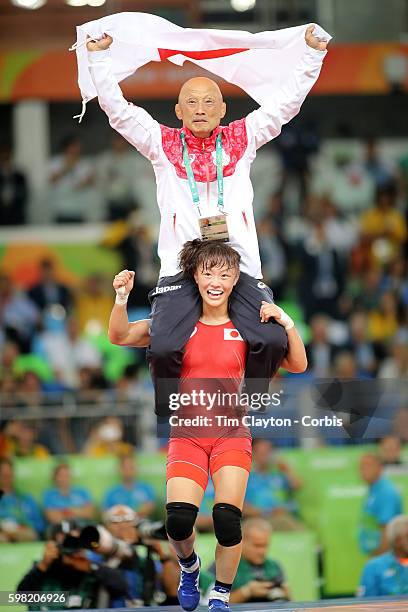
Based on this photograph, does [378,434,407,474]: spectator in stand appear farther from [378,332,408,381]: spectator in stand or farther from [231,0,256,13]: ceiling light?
[231,0,256,13]: ceiling light

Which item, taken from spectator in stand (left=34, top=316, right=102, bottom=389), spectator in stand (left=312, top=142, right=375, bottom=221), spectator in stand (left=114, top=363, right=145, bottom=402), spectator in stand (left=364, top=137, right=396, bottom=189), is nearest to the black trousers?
spectator in stand (left=114, top=363, right=145, bottom=402)

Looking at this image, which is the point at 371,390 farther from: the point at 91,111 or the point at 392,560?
the point at 91,111

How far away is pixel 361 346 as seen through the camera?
12461mm

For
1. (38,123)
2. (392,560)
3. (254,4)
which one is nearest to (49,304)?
(38,123)

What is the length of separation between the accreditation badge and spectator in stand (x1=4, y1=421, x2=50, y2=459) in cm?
453

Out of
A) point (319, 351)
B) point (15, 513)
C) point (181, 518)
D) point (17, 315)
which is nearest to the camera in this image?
point (181, 518)

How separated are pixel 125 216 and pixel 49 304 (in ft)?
5.27

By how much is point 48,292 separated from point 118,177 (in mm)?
1901

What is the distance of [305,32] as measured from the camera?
605 cm

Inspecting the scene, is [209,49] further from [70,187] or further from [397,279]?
[70,187]

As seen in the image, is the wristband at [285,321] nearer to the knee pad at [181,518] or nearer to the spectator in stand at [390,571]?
the knee pad at [181,518]

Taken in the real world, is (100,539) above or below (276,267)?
above


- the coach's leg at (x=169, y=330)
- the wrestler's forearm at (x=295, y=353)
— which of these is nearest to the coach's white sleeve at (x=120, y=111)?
the coach's leg at (x=169, y=330)

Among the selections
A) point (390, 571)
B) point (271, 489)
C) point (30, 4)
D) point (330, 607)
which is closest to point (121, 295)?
point (330, 607)
